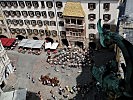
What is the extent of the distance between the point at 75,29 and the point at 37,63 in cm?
1203

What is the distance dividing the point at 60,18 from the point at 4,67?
1664 cm

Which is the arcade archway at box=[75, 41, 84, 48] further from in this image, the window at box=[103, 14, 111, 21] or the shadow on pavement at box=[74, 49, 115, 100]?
the window at box=[103, 14, 111, 21]

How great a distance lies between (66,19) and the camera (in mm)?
59938

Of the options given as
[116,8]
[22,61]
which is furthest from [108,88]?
Result: [22,61]

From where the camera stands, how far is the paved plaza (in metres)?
54.8

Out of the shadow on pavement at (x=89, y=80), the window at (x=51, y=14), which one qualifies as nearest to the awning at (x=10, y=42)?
the window at (x=51, y=14)

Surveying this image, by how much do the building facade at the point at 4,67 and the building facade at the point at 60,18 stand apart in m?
11.0

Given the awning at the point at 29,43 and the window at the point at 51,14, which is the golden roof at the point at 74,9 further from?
the awning at the point at 29,43

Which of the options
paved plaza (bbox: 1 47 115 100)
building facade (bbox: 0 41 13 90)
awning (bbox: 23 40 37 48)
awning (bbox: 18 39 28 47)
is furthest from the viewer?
awning (bbox: 18 39 28 47)

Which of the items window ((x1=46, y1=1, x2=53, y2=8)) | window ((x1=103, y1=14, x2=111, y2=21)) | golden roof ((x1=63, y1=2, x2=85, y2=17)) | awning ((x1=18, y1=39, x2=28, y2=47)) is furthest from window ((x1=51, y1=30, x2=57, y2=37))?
window ((x1=103, y1=14, x2=111, y2=21))

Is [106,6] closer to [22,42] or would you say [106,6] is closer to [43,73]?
[43,73]

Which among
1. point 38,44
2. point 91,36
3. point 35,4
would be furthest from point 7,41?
point 91,36

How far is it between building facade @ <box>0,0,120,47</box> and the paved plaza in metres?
5.85

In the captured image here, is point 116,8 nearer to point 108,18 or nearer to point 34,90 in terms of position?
point 108,18
